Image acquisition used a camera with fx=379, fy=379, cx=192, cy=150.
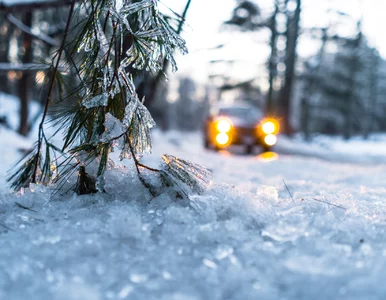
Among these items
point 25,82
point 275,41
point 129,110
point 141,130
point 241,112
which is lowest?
point 241,112

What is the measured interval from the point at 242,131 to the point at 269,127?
2.43 feet

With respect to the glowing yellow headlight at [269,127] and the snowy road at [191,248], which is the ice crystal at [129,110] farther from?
the glowing yellow headlight at [269,127]

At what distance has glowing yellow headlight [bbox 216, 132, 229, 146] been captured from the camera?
9.87 metres

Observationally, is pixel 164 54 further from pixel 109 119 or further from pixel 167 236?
pixel 167 236

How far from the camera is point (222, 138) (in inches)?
389

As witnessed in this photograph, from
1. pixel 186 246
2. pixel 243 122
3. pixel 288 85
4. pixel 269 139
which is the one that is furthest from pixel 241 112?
pixel 186 246

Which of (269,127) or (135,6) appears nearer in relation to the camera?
(135,6)

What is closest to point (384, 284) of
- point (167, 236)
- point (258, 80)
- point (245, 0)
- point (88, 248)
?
point (167, 236)

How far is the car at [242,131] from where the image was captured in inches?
386

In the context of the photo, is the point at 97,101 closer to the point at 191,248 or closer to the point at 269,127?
the point at 191,248

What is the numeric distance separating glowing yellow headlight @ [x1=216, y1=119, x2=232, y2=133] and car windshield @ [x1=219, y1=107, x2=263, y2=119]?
51 centimetres

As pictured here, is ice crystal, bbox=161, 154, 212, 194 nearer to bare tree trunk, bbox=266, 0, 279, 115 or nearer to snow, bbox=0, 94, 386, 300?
snow, bbox=0, 94, 386, 300

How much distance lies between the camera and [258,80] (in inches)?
754

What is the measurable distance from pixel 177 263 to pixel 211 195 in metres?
0.70
